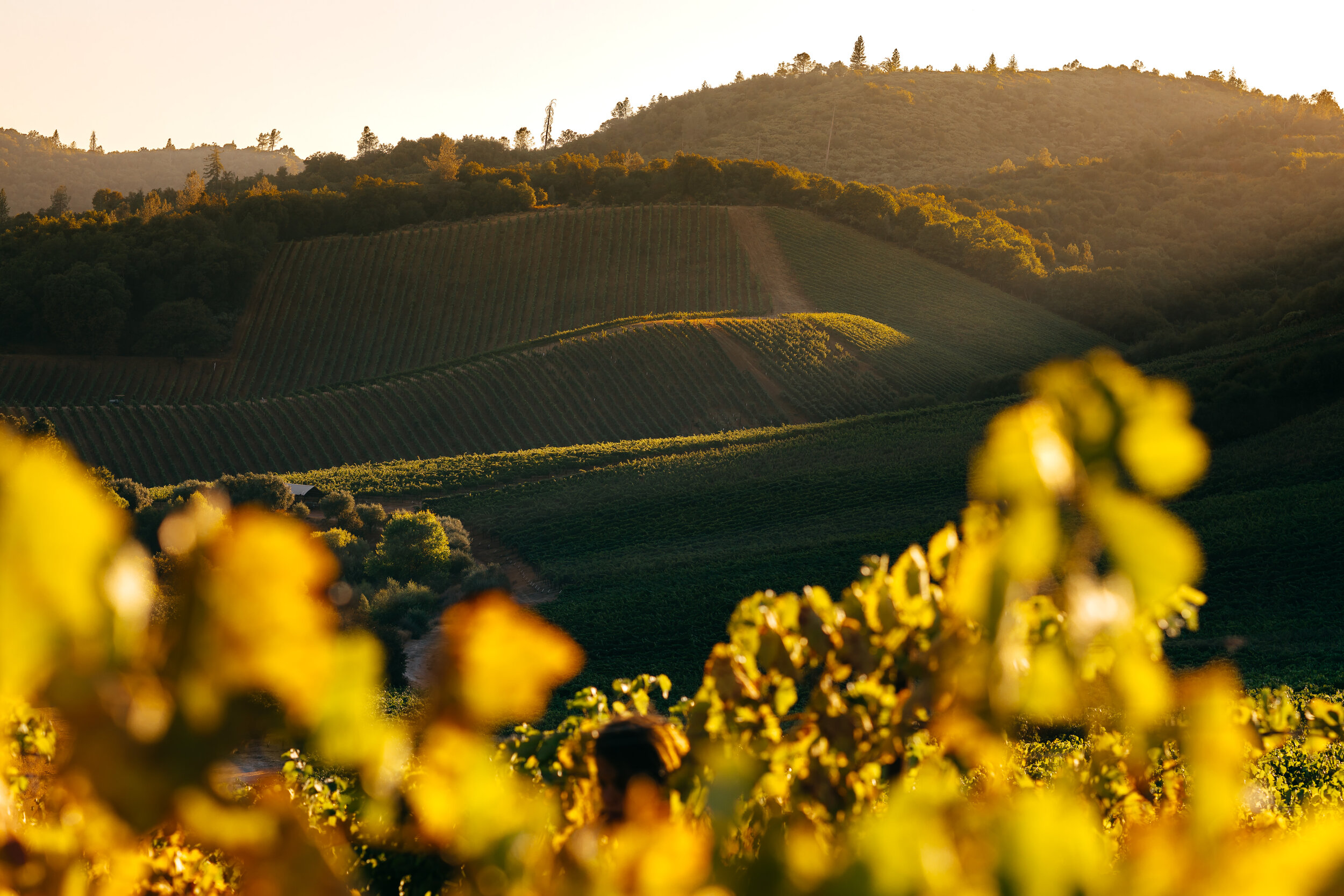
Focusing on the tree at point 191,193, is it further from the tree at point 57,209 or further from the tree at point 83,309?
the tree at point 83,309

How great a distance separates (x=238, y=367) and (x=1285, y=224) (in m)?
66.7

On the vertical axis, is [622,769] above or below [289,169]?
below

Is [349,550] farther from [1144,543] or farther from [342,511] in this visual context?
[1144,543]

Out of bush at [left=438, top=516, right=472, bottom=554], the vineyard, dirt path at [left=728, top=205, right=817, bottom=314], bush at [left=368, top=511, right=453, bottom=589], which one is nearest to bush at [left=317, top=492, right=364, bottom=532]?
bush at [left=438, top=516, right=472, bottom=554]

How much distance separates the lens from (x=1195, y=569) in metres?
0.69

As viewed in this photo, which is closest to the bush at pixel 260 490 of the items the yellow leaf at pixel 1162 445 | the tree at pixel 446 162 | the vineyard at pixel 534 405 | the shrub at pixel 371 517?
the shrub at pixel 371 517

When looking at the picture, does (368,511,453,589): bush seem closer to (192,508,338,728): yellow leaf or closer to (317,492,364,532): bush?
(317,492,364,532): bush

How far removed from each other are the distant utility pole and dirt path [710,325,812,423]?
60.3 m

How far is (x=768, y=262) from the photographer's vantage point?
5722 cm

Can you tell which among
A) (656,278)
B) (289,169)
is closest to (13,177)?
(289,169)

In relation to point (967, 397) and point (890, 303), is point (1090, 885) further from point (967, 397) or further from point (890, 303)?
point (890, 303)

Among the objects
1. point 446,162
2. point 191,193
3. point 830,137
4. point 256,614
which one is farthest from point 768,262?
point 830,137

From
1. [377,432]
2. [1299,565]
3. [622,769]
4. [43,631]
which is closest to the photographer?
[43,631]

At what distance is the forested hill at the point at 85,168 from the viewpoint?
137500 millimetres
